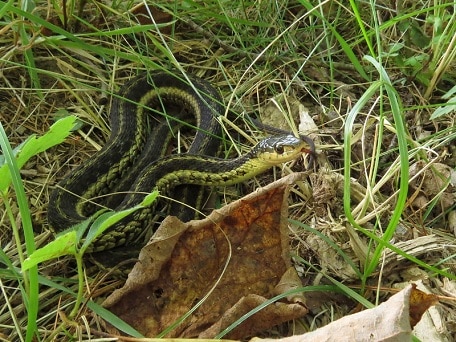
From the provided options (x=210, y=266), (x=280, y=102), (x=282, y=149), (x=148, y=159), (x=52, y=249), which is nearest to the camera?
(x=52, y=249)

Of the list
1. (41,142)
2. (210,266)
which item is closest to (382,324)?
(210,266)

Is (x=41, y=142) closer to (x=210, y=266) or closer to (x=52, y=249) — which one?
(x=52, y=249)

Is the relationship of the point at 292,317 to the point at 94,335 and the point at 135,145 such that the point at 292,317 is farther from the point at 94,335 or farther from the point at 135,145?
the point at 135,145

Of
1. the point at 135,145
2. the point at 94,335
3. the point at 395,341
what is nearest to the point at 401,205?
the point at 395,341

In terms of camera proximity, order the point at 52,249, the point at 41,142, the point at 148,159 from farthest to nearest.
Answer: the point at 148,159
the point at 41,142
the point at 52,249

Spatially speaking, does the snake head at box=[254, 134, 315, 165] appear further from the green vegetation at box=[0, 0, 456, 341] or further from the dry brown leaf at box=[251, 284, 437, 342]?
the dry brown leaf at box=[251, 284, 437, 342]

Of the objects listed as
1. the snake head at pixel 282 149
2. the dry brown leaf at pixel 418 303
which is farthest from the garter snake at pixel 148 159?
the dry brown leaf at pixel 418 303

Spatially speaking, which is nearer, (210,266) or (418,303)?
(418,303)
